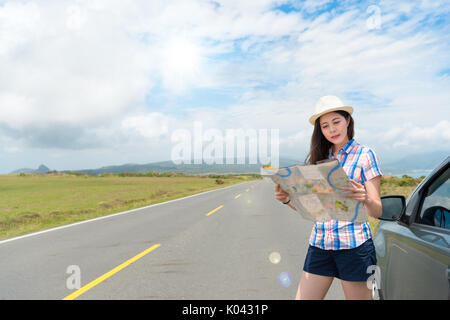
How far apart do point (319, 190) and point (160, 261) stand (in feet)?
16.0

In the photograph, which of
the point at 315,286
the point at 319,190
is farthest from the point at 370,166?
the point at 315,286

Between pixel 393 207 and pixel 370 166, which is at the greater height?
pixel 370 166

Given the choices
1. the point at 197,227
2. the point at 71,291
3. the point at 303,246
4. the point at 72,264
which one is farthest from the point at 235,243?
the point at 71,291

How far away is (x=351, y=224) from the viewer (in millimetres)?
2391

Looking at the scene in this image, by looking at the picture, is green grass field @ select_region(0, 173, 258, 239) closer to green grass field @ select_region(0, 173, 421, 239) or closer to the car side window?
green grass field @ select_region(0, 173, 421, 239)

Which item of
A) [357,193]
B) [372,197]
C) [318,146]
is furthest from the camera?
[318,146]

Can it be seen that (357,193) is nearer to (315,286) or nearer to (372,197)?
(372,197)

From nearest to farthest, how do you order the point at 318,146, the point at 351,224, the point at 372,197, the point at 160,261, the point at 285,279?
the point at 372,197 < the point at 351,224 < the point at 318,146 < the point at 285,279 < the point at 160,261

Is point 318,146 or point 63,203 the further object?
point 63,203

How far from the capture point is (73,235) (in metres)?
9.23

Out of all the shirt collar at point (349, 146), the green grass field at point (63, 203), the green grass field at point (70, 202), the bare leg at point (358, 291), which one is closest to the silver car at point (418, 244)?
the bare leg at point (358, 291)

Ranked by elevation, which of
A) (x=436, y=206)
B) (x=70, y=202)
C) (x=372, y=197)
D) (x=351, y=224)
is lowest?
(x=70, y=202)

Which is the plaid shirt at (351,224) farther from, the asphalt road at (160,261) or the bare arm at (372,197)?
the asphalt road at (160,261)
